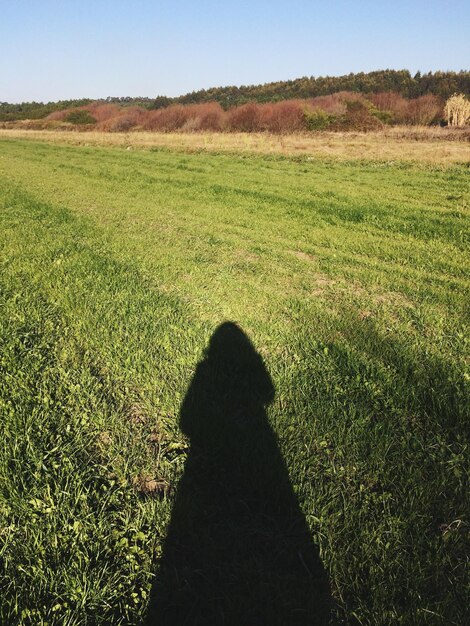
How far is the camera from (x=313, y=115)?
121ft

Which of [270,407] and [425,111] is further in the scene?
[425,111]

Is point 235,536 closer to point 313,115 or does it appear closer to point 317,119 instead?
point 317,119

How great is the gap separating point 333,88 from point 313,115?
42.4 meters

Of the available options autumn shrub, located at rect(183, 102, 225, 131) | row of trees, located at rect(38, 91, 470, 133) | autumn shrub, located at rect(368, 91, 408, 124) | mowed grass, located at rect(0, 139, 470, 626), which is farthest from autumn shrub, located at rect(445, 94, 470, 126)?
mowed grass, located at rect(0, 139, 470, 626)

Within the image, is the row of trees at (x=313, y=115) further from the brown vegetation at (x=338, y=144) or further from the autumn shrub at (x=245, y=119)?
the brown vegetation at (x=338, y=144)

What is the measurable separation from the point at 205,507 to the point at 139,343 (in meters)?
1.93

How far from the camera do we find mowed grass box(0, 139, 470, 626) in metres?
1.94

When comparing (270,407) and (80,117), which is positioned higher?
(80,117)

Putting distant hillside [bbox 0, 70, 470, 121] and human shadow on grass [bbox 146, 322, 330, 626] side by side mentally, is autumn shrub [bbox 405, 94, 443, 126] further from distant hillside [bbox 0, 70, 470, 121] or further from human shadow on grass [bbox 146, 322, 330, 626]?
human shadow on grass [bbox 146, 322, 330, 626]

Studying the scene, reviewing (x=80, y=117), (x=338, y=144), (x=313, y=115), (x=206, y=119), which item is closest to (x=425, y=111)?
(x=313, y=115)

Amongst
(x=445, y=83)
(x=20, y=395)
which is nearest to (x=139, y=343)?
(x=20, y=395)

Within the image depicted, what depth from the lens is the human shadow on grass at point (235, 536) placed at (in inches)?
72.4

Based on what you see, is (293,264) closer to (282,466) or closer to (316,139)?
A: (282,466)

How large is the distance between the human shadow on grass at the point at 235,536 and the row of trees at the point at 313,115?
3621 cm
